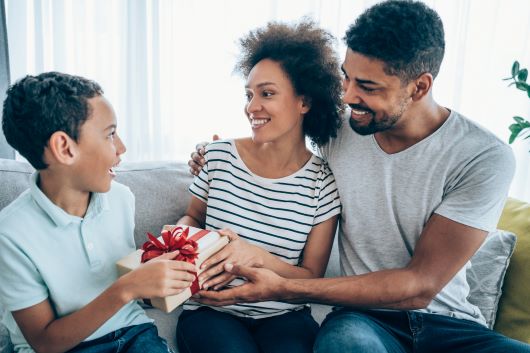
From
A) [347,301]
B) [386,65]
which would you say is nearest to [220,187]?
[347,301]

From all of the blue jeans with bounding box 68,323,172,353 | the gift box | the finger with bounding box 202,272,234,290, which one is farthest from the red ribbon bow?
the blue jeans with bounding box 68,323,172,353

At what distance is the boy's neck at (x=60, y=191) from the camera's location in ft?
3.67

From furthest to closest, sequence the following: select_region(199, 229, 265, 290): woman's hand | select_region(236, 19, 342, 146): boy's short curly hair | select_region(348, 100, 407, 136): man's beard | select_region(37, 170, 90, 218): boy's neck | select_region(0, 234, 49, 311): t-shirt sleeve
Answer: select_region(236, 19, 342, 146): boy's short curly hair, select_region(348, 100, 407, 136): man's beard, select_region(199, 229, 265, 290): woman's hand, select_region(37, 170, 90, 218): boy's neck, select_region(0, 234, 49, 311): t-shirt sleeve

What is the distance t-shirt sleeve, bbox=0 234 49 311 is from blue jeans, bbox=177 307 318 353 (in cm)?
46

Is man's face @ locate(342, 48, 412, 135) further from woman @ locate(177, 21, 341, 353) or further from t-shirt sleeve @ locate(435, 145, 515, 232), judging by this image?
t-shirt sleeve @ locate(435, 145, 515, 232)

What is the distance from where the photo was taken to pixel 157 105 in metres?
2.40

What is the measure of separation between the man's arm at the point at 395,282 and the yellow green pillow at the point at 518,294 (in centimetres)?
45

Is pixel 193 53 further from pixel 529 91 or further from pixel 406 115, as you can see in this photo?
pixel 529 91

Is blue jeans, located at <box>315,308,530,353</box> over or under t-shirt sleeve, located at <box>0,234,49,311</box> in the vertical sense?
under

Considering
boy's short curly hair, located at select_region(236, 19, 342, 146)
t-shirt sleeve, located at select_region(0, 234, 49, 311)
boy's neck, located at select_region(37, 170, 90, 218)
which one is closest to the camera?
t-shirt sleeve, located at select_region(0, 234, 49, 311)

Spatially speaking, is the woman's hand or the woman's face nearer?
the woman's hand

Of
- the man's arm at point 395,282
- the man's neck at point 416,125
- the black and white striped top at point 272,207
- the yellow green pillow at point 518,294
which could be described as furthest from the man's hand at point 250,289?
the yellow green pillow at point 518,294

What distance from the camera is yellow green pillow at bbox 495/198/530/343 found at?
4.95 ft

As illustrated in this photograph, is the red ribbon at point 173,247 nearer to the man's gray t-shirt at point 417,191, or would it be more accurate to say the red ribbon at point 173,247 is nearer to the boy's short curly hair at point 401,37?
the man's gray t-shirt at point 417,191
